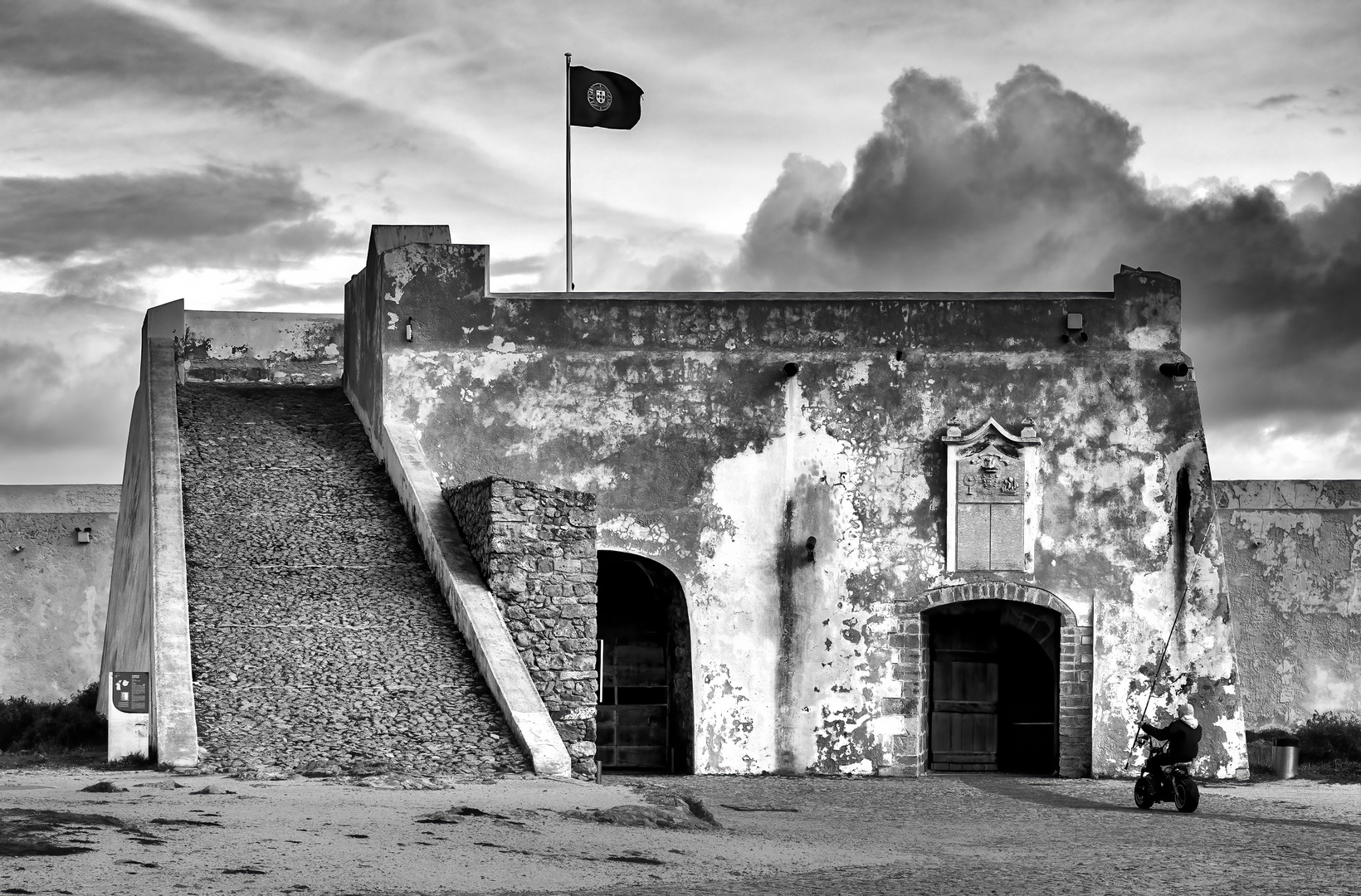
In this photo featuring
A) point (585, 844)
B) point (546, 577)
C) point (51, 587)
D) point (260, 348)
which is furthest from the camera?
point (260, 348)

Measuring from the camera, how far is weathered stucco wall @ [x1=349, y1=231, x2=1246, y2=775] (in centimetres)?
1859

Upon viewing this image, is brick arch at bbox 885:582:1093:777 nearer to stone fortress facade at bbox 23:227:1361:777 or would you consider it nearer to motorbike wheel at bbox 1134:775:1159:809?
stone fortress facade at bbox 23:227:1361:777

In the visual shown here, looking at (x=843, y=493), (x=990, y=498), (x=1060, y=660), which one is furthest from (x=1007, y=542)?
(x=843, y=493)

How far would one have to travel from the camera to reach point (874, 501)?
18.9 metres

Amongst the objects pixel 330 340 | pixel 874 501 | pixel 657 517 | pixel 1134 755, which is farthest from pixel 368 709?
pixel 330 340

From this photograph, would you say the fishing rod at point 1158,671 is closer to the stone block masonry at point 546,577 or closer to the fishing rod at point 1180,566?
the fishing rod at point 1180,566

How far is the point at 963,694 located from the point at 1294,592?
562 cm

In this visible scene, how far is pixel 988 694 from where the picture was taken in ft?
63.6

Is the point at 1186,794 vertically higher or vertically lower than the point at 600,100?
lower

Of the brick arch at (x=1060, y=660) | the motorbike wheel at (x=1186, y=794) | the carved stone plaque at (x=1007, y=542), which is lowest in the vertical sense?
the motorbike wheel at (x=1186, y=794)

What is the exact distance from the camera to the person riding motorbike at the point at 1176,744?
14672 millimetres

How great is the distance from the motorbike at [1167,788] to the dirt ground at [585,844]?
0.58 feet

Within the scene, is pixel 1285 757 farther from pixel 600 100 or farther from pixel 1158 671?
pixel 600 100

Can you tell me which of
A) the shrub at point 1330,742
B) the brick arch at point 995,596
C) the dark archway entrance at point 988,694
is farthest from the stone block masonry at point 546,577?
the shrub at point 1330,742
